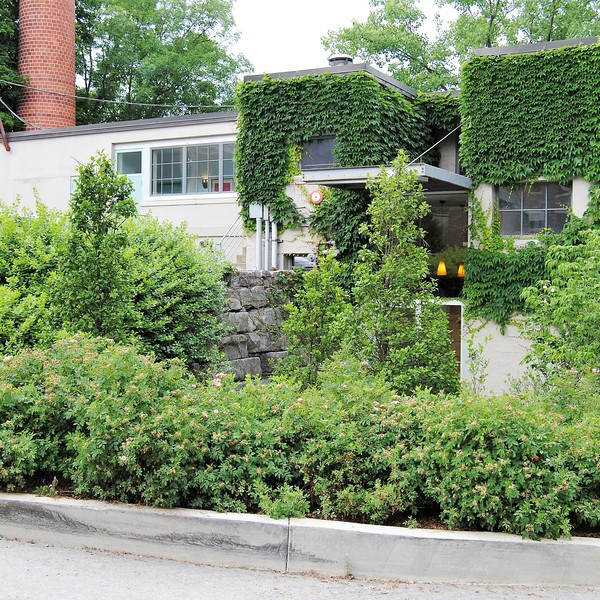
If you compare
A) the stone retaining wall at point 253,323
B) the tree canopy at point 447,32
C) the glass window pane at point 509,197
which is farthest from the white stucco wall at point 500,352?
the tree canopy at point 447,32

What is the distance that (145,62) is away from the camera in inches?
1479

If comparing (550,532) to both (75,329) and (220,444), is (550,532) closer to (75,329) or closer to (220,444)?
(220,444)

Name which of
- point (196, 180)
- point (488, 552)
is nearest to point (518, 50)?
point (196, 180)

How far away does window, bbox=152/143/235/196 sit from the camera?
2103 cm

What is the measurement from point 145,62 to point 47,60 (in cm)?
684

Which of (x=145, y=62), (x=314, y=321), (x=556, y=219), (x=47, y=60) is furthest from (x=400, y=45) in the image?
(x=314, y=321)

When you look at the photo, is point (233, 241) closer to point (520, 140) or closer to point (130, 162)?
point (130, 162)

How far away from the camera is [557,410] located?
20.8 feet

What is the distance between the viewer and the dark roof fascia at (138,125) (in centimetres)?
2089

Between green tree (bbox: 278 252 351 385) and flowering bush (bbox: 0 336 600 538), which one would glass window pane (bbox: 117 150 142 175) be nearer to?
green tree (bbox: 278 252 351 385)

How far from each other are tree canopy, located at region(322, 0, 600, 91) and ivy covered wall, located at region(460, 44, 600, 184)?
18506 millimetres

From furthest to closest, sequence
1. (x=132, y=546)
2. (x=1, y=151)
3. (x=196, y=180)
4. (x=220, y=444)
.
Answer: (x=1, y=151) → (x=196, y=180) → (x=220, y=444) → (x=132, y=546)

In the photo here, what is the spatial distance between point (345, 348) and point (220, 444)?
3885mm

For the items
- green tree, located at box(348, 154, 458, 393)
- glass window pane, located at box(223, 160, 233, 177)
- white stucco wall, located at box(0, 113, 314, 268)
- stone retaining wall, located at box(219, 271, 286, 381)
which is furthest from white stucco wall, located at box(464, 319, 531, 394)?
glass window pane, located at box(223, 160, 233, 177)
